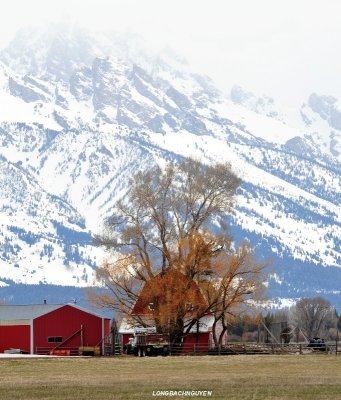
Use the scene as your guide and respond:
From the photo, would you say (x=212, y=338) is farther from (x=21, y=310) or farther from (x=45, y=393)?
(x=45, y=393)

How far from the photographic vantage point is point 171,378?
5981 centimetres

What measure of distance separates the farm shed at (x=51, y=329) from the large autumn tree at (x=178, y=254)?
14.5m

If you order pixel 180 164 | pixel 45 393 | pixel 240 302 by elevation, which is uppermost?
pixel 180 164

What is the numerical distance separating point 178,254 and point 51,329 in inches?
863

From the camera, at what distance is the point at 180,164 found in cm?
9525

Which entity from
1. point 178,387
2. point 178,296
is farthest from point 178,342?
point 178,387

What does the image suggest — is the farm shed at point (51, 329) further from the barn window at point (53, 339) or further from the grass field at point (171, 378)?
the grass field at point (171, 378)

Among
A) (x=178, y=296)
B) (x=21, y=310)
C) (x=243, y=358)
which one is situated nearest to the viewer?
(x=243, y=358)

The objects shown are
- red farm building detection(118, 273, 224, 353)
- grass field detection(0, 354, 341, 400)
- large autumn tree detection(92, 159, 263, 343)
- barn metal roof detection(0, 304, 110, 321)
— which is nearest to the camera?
grass field detection(0, 354, 341, 400)

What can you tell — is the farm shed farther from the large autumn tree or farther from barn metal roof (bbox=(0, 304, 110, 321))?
the large autumn tree

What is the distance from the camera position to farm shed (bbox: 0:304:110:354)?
109 m

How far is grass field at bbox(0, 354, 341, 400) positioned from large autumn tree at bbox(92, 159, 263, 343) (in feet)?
35.6

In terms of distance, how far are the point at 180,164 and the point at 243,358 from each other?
18290 mm

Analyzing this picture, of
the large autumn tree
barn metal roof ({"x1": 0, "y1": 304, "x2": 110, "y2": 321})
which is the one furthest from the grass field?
barn metal roof ({"x1": 0, "y1": 304, "x2": 110, "y2": 321})
